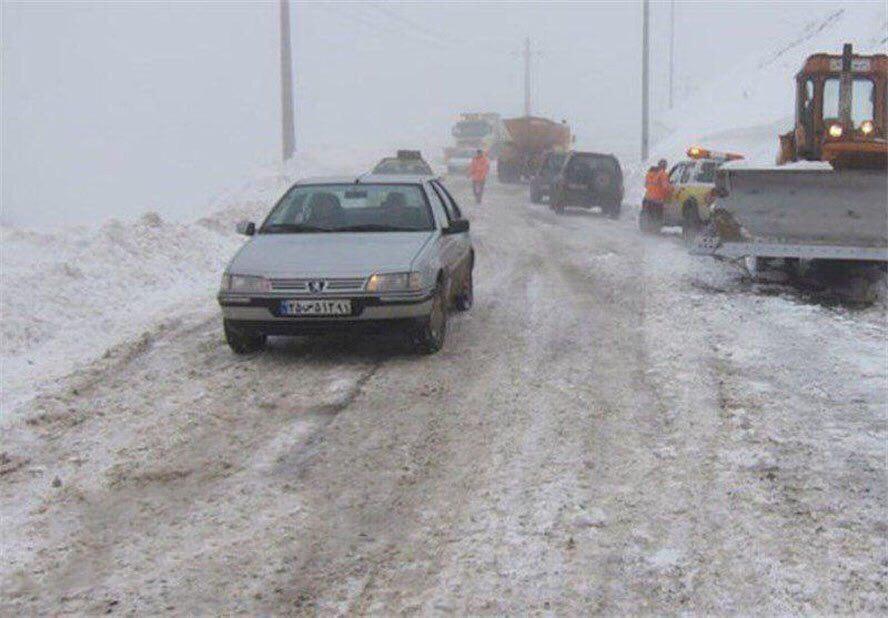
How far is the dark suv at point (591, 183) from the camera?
2497cm

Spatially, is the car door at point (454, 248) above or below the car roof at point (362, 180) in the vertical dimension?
below

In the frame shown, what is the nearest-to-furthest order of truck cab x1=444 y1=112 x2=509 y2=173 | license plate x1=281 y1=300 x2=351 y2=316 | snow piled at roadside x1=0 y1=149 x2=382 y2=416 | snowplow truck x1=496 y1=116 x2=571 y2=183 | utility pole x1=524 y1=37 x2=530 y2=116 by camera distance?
license plate x1=281 y1=300 x2=351 y2=316 < snow piled at roadside x1=0 y1=149 x2=382 y2=416 < snowplow truck x1=496 y1=116 x2=571 y2=183 < truck cab x1=444 y1=112 x2=509 y2=173 < utility pole x1=524 y1=37 x2=530 y2=116

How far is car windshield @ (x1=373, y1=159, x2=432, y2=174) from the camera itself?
25641 millimetres

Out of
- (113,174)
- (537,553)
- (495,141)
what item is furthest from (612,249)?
(113,174)

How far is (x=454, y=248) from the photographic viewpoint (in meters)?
9.56

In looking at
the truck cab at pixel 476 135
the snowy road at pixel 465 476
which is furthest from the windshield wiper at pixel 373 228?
the truck cab at pixel 476 135

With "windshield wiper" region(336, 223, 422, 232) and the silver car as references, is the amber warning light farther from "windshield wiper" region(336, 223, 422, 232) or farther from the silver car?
"windshield wiper" region(336, 223, 422, 232)

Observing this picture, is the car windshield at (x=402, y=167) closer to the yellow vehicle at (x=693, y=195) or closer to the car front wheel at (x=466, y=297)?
the yellow vehicle at (x=693, y=195)

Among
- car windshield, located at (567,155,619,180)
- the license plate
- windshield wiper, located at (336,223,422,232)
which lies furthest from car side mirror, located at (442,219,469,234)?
car windshield, located at (567,155,619,180)

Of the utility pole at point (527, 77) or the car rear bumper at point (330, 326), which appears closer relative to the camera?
the car rear bumper at point (330, 326)

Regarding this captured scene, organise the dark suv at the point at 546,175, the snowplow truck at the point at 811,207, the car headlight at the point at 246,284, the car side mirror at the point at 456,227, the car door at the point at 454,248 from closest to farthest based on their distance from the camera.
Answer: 1. the car headlight at the point at 246,284
2. the car side mirror at the point at 456,227
3. the car door at the point at 454,248
4. the snowplow truck at the point at 811,207
5. the dark suv at the point at 546,175

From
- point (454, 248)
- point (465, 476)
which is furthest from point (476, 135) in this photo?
point (465, 476)

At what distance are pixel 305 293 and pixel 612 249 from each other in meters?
9.48

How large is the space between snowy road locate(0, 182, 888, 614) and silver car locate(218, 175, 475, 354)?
0.38 m
